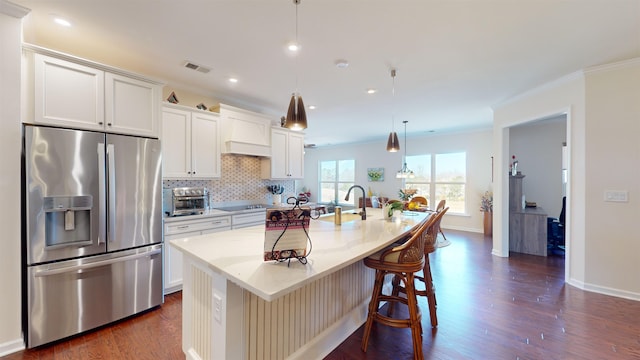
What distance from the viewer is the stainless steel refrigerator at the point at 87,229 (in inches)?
78.2

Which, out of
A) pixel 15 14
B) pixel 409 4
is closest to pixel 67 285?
pixel 15 14

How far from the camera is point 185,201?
3.20m

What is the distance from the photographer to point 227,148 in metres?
3.78

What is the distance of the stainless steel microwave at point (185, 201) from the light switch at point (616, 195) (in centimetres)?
487

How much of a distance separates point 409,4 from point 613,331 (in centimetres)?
326

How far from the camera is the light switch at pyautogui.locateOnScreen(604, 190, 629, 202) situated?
288 cm

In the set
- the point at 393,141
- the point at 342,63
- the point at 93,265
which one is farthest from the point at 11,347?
the point at 393,141

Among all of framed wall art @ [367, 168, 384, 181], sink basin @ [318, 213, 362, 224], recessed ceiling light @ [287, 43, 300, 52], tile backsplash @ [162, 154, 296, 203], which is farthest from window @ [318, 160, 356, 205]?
recessed ceiling light @ [287, 43, 300, 52]

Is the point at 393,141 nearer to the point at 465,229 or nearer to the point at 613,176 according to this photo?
the point at 613,176

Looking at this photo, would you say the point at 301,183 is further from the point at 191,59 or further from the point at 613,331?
the point at 613,331

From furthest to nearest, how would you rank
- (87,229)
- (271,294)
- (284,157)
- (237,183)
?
(284,157) → (237,183) → (87,229) → (271,294)

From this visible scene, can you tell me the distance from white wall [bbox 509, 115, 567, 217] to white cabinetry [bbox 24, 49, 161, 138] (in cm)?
644

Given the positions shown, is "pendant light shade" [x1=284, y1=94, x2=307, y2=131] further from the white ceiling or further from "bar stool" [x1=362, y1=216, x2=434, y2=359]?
"bar stool" [x1=362, y1=216, x2=434, y2=359]

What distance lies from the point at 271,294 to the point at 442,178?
6.94m
